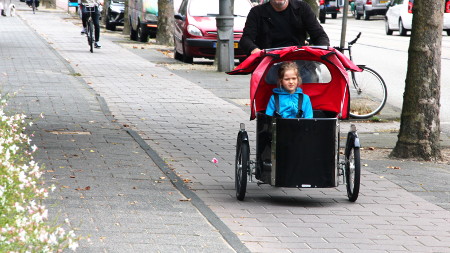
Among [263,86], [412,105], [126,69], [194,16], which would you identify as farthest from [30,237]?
[194,16]

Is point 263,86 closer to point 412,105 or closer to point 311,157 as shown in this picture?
point 311,157

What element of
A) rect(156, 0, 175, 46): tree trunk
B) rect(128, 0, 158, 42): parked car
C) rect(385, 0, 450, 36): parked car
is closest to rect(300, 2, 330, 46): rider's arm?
rect(156, 0, 175, 46): tree trunk

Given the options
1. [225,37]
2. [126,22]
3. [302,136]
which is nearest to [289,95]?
[302,136]

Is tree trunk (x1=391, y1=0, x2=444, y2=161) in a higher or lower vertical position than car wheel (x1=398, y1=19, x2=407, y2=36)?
higher

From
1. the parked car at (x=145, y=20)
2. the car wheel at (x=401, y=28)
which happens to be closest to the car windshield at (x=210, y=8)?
the parked car at (x=145, y=20)

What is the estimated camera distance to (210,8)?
21641 mm

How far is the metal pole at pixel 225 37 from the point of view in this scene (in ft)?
60.3

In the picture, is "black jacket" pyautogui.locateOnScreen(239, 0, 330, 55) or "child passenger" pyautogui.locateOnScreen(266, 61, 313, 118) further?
"black jacket" pyautogui.locateOnScreen(239, 0, 330, 55)

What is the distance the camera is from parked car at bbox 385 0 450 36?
33.6m

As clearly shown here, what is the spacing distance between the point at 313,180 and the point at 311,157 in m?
0.18

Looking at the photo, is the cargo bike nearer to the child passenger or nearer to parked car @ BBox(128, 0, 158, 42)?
the child passenger

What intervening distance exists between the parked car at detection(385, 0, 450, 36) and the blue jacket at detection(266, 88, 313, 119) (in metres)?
26.6

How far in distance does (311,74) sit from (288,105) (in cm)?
69

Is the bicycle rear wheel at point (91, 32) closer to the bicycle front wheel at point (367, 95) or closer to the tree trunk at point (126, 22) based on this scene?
the tree trunk at point (126, 22)
